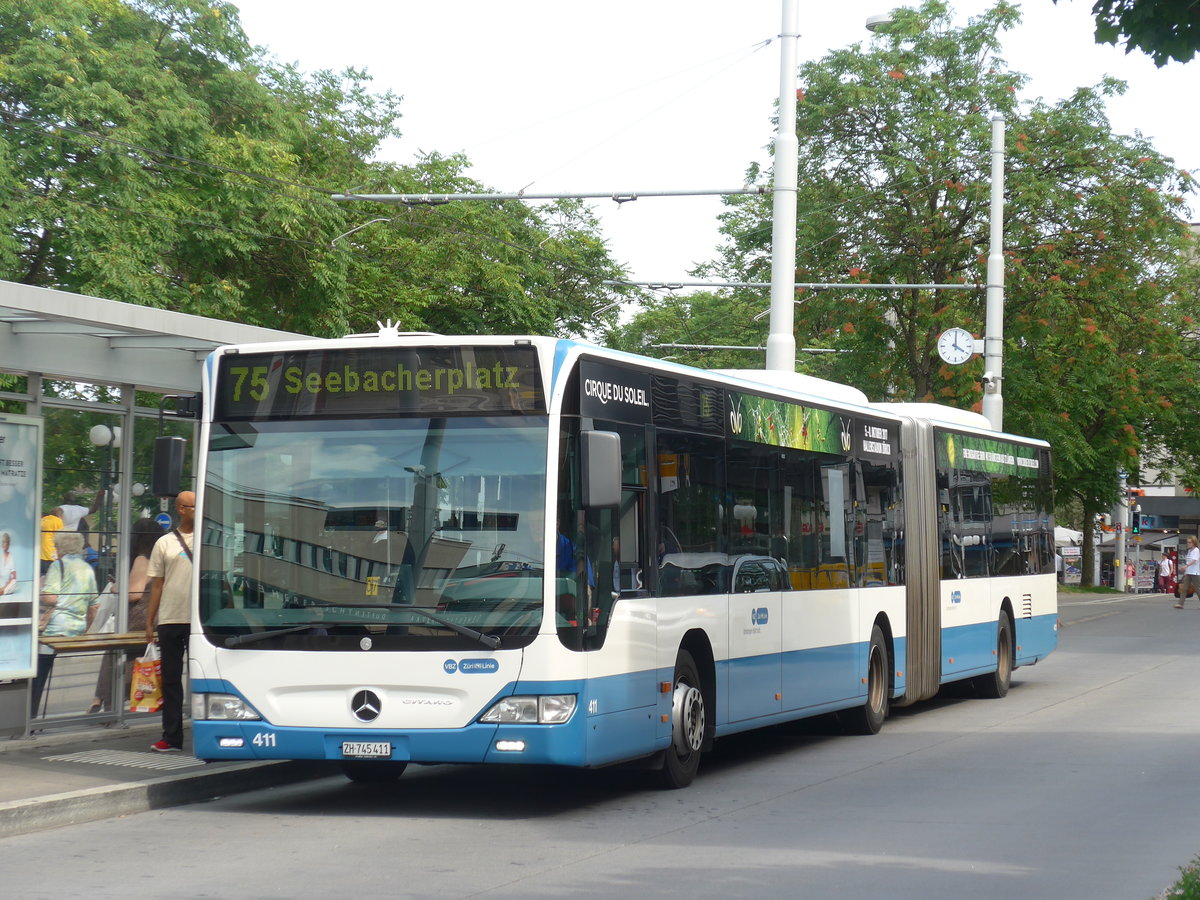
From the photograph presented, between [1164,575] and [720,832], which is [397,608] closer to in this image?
[720,832]

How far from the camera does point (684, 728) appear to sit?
1118 cm

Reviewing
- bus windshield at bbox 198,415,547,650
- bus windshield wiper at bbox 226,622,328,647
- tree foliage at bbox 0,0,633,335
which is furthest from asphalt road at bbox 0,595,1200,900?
tree foliage at bbox 0,0,633,335

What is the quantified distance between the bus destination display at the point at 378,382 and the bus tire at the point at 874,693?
20.6 feet

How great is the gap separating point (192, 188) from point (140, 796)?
22.8m

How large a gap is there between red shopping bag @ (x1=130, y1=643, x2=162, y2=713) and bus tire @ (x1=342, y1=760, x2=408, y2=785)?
211cm

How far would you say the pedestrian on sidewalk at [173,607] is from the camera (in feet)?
38.8

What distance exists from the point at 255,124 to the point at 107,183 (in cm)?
546

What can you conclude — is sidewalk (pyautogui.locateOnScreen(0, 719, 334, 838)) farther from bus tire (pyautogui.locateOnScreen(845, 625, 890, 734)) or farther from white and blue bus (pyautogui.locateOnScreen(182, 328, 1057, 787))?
bus tire (pyautogui.locateOnScreen(845, 625, 890, 734))

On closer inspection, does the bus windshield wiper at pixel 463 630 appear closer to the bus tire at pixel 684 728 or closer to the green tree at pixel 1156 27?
the bus tire at pixel 684 728

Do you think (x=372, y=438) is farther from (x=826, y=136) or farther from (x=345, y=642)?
Answer: (x=826, y=136)

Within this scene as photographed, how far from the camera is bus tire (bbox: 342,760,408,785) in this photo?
38.2 ft


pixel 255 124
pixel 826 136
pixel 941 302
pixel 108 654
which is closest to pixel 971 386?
pixel 941 302

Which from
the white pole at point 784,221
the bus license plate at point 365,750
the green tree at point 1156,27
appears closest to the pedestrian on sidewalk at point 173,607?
the bus license plate at point 365,750

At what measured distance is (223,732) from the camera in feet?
33.2
